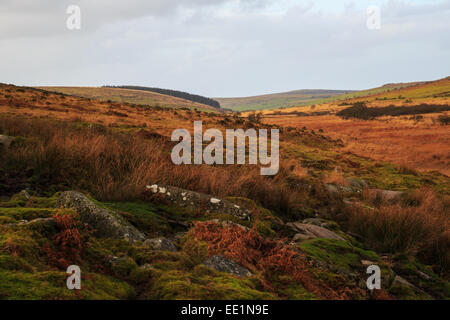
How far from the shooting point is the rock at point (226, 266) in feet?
11.8

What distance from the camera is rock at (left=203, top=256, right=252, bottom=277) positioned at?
3.61 meters

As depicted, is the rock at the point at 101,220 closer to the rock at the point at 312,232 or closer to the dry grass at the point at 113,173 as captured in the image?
the dry grass at the point at 113,173

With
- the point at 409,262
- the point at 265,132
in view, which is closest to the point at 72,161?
the point at 409,262

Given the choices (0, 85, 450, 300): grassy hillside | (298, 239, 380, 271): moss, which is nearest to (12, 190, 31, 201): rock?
(0, 85, 450, 300): grassy hillside

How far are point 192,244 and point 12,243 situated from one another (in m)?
2.03

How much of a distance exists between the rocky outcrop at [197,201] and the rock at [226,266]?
7.80 feet

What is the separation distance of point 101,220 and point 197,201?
234 cm

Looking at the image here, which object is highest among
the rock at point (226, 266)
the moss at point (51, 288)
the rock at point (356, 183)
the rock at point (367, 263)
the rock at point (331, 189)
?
the moss at point (51, 288)

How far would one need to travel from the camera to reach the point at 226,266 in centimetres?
368

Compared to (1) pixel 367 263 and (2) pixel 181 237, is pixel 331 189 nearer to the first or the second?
(1) pixel 367 263

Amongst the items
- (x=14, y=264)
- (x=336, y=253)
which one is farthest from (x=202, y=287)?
(x=336, y=253)

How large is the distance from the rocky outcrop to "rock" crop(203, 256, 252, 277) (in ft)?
7.80

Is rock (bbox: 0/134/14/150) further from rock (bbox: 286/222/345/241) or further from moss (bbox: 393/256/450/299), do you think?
moss (bbox: 393/256/450/299)

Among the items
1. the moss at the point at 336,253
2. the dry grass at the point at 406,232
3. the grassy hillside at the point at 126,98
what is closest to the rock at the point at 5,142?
the moss at the point at 336,253
